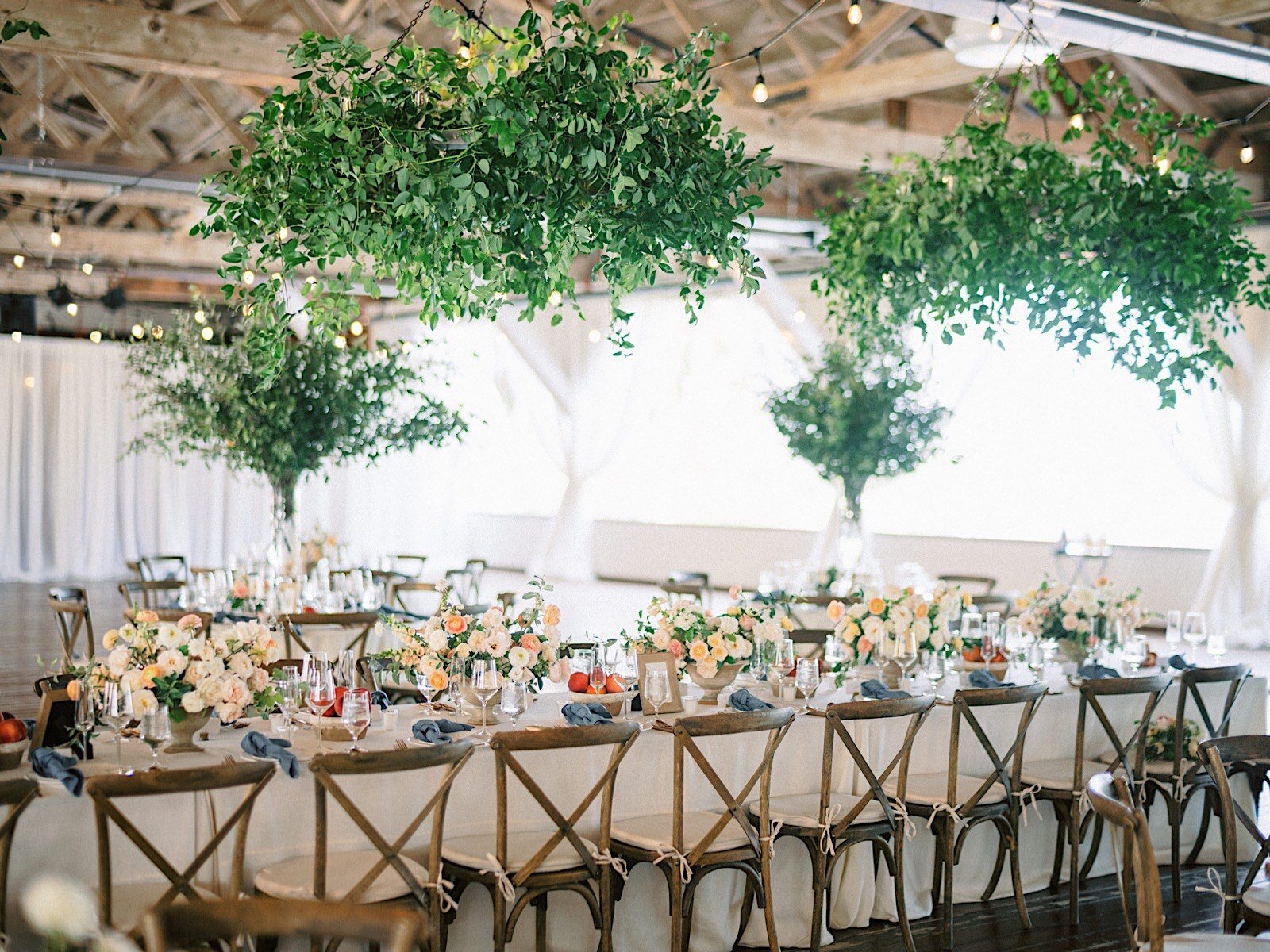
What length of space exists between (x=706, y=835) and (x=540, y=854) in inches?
22.1

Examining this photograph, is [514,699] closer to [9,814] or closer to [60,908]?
[9,814]

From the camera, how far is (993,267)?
4727 mm

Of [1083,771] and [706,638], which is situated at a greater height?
[706,638]

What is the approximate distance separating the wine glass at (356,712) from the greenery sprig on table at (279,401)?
3789 mm

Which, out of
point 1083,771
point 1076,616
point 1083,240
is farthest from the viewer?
point 1076,616

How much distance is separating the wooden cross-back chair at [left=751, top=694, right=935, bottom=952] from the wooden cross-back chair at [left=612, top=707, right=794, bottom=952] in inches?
5.9

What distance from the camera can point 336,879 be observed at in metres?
3.61

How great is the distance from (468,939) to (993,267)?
2.80m

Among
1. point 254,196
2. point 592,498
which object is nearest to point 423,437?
point 254,196

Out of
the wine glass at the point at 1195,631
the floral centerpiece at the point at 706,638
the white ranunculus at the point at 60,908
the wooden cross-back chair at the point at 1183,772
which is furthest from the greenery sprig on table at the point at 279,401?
the white ranunculus at the point at 60,908

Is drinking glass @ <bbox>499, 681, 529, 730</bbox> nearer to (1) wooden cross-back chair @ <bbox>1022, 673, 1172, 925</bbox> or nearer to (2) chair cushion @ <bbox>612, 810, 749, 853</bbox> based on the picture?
(2) chair cushion @ <bbox>612, 810, 749, 853</bbox>

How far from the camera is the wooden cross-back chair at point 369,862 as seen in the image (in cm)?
341

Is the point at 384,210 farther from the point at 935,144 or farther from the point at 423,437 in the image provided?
A: the point at 935,144

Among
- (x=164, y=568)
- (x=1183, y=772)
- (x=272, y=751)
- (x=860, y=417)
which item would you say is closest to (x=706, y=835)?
(x=272, y=751)
